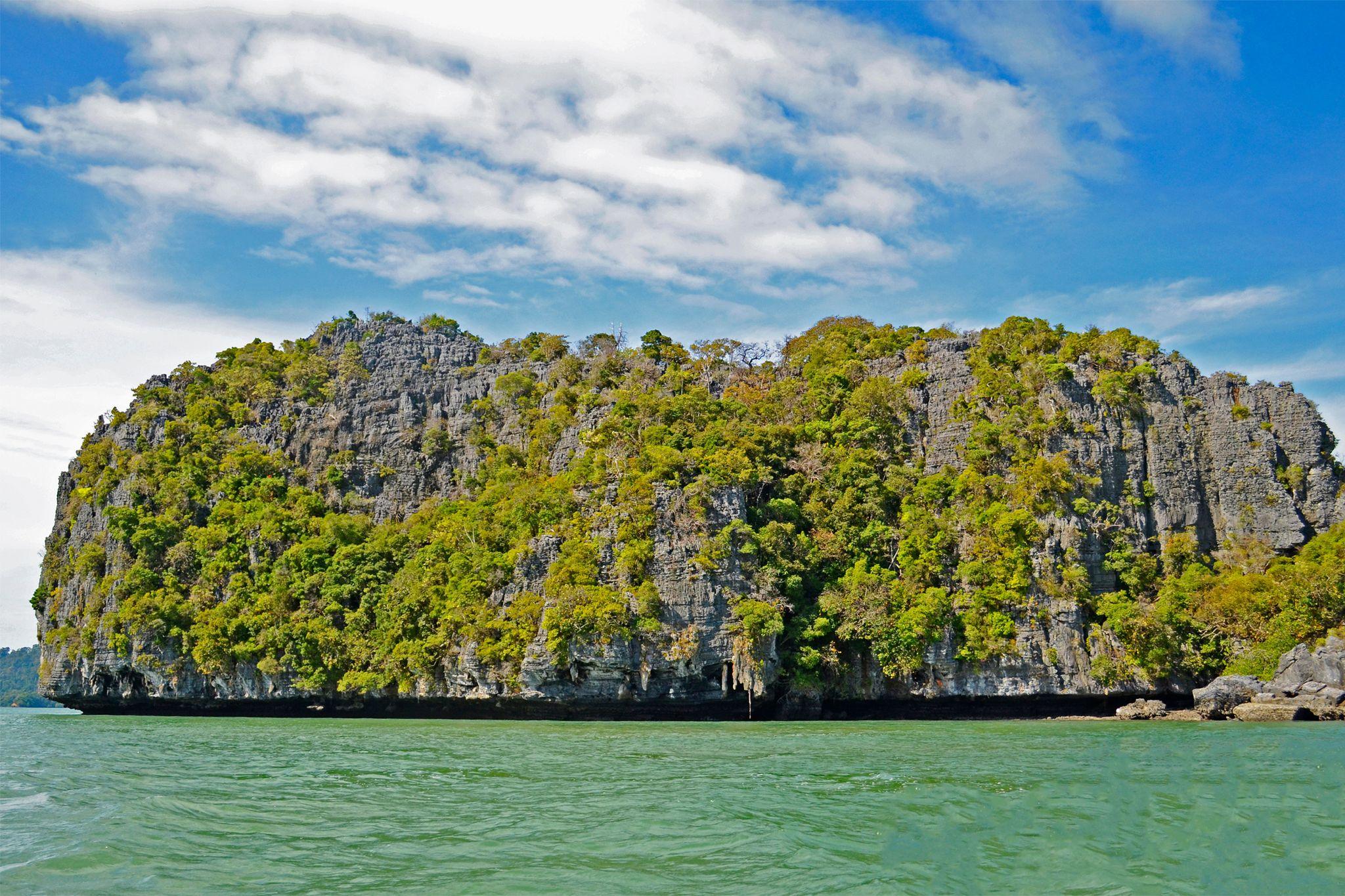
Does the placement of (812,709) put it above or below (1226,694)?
below

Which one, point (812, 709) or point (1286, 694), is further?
point (812, 709)

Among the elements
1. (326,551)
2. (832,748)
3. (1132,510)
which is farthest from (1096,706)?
(326,551)

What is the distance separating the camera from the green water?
8148mm

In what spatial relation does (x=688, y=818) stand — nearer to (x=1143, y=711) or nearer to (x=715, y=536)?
(x=715, y=536)

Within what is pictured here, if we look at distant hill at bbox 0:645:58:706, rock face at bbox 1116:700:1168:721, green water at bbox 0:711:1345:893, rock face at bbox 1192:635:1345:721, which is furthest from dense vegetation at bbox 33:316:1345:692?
Answer: distant hill at bbox 0:645:58:706

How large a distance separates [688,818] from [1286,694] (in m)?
25.6

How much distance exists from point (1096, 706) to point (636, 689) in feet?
56.2

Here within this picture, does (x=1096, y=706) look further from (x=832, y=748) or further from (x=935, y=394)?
(x=832, y=748)

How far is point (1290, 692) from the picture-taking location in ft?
91.4

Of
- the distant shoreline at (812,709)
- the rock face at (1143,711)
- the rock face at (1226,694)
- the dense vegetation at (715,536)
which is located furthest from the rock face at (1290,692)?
the distant shoreline at (812,709)

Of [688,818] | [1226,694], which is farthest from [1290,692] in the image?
[688,818]

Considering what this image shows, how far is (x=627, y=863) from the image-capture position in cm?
861

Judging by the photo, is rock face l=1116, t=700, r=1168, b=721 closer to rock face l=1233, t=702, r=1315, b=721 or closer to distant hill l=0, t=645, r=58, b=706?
rock face l=1233, t=702, r=1315, b=721

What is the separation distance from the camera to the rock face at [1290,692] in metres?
26.8
